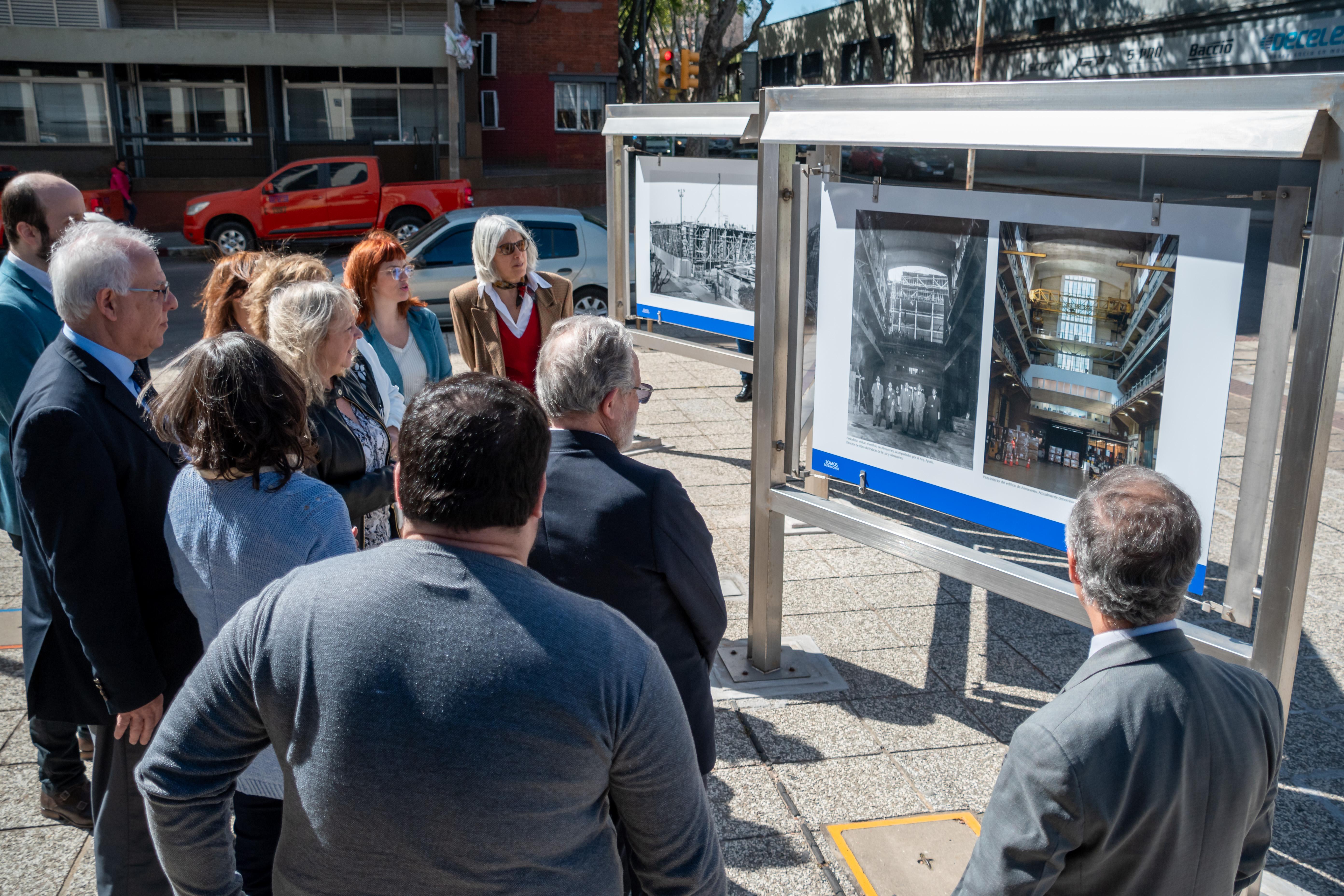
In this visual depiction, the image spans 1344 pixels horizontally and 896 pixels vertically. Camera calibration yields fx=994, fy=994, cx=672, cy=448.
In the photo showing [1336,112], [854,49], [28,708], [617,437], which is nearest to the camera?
[1336,112]

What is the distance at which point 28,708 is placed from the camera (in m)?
2.74

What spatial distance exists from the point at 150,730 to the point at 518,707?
5.28ft

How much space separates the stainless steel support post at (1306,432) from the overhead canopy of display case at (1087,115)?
0.32ft

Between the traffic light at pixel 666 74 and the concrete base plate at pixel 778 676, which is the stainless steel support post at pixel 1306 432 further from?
the traffic light at pixel 666 74

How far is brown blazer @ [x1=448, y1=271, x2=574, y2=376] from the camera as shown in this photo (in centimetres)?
503

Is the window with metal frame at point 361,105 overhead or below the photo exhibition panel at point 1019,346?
overhead

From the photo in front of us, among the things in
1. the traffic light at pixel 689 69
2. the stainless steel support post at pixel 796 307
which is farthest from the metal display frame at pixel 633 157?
the traffic light at pixel 689 69

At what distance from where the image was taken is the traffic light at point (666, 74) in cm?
2069

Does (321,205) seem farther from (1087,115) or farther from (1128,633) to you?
(1128,633)

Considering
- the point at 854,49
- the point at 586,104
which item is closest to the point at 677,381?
the point at 586,104

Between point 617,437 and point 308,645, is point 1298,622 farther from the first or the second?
point 308,645

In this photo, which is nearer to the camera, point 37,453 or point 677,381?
point 37,453

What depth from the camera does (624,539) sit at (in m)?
2.24

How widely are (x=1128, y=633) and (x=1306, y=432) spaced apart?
3.49 feet
